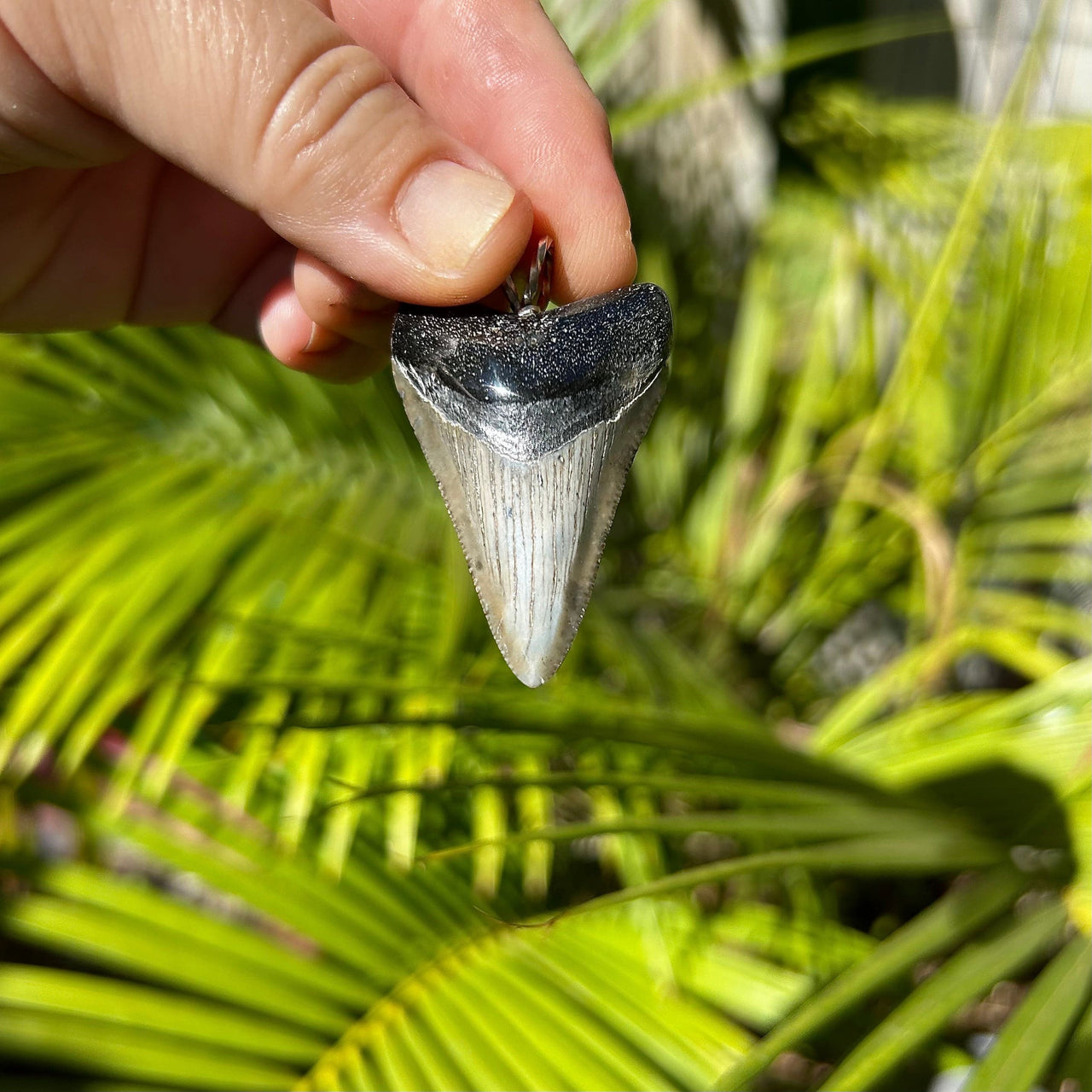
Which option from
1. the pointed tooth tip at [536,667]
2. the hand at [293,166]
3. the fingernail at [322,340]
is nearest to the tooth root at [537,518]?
the pointed tooth tip at [536,667]

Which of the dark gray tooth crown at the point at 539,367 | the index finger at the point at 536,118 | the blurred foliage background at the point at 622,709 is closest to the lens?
the dark gray tooth crown at the point at 539,367

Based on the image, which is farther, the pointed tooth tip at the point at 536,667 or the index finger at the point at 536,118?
the index finger at the point at 536,118

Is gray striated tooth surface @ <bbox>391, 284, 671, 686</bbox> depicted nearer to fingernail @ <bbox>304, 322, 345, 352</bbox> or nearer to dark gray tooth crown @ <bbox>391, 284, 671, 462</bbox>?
dark gray tooth crown @ <bbox>391, 284, 671, 462</bbox>

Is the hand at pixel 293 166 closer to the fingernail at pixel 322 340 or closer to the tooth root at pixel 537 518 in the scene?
the fingernail at pixel 322 340

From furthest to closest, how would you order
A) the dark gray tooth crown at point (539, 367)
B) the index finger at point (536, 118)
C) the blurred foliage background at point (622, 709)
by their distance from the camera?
the blurred foliage background at point (622, 709) < the index finger at point (536, 118) < the dark gray tooth crown at point (539, 367)

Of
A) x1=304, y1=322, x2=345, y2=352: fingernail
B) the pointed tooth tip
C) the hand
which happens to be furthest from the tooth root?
x1=304, y1=322, x2=345, y2=352: fingernail

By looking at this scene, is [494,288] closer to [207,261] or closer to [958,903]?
[207,261]

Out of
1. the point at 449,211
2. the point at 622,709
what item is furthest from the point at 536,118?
the point at 622,709
